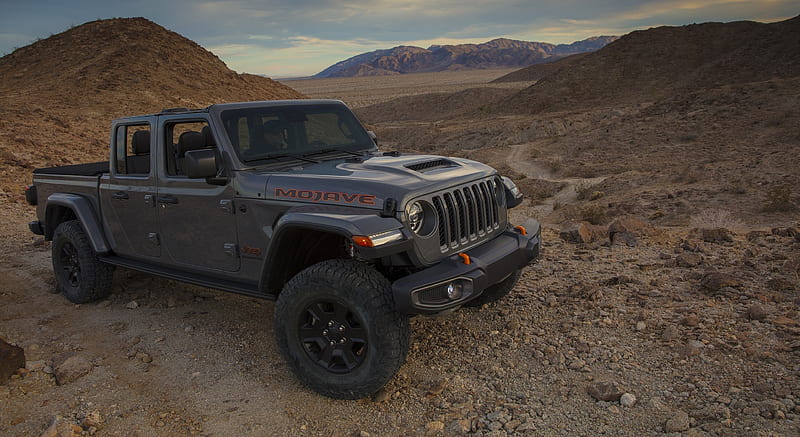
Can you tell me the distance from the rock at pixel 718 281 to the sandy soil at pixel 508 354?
22mm

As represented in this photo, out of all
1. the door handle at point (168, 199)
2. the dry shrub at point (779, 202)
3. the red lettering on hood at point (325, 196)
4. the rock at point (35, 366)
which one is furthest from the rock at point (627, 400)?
the dry shrub at point (779, 202)

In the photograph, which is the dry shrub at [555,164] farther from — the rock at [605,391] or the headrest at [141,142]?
the rock at [605,391]

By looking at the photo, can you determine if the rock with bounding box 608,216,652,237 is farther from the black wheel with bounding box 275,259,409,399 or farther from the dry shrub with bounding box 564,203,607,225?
the black wheel with bounding box 275,259,409,399

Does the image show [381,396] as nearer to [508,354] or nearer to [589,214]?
[508,354]

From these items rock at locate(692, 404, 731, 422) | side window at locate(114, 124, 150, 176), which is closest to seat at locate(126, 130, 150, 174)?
side window at locate(114, 124, 150, 176)

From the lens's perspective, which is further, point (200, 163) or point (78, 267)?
point (78, 267)

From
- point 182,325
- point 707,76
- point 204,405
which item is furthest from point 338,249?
point 707,76

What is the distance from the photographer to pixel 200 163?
163 inches

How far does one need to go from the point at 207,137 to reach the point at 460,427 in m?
2.98

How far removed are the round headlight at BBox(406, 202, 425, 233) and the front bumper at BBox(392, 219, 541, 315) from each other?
0.29 m

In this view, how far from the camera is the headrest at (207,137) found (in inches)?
187

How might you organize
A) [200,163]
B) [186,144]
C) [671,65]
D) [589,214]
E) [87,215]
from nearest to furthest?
[200,163], [186,144], [87,215], [589,214], [671,65]

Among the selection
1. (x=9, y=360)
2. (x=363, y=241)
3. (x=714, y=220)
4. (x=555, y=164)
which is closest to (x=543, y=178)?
(x=555, y=164)

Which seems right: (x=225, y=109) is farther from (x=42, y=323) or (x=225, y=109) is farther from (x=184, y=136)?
(x=42, y=323)
